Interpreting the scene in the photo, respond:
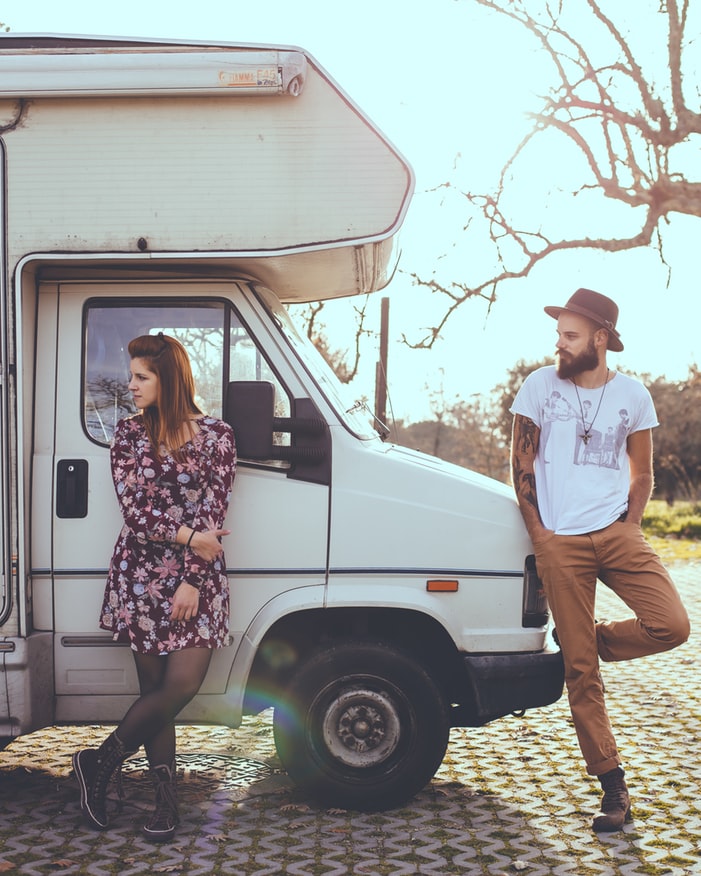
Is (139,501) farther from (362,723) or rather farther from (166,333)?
(362,723)

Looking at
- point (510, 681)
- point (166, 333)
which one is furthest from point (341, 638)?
point (166, 333)

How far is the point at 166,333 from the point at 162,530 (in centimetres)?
91

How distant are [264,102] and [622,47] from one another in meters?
13.5

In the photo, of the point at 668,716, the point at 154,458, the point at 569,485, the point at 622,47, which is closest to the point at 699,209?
the point at 622,47

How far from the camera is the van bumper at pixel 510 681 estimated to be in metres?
4.54

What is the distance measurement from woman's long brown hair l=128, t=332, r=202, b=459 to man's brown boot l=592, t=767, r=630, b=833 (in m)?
2.27

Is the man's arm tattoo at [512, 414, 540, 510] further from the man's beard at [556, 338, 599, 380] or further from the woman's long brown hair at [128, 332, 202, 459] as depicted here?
the woman's long brown hair at [128, 332, 202, 459]

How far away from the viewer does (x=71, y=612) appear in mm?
4484

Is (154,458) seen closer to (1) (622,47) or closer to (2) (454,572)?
(2) (454,572)

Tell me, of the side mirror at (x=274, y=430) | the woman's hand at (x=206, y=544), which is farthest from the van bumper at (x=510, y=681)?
the woman's hand at (x=206, y=544)

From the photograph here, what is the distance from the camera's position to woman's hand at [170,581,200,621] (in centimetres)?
417

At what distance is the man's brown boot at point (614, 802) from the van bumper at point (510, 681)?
0.40 m

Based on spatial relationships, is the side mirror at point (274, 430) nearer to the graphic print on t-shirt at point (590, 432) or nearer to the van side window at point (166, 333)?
the van side window at point (166, 333)

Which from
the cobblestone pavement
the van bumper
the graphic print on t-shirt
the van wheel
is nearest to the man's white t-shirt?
the graphic print on t-shirt
